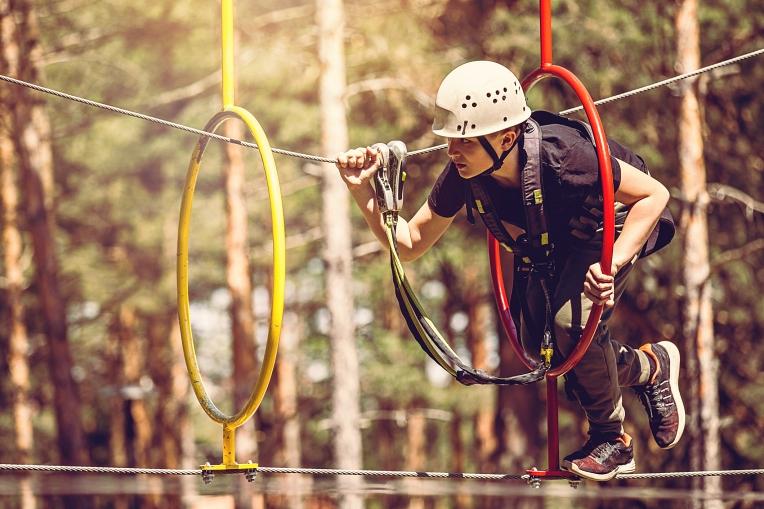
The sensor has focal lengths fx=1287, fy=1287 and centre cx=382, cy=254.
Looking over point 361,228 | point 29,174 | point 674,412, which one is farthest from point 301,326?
point 674,412

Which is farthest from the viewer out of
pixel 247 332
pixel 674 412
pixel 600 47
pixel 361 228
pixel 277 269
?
pixel 361 228

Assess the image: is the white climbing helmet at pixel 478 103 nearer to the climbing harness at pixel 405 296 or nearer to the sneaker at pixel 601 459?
the climbing harness at pixel 405 296

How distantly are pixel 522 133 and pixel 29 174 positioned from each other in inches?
476

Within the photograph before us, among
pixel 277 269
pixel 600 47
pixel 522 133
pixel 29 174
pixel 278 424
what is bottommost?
pixel 278 424

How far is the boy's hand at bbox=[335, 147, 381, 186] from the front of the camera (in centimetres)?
506

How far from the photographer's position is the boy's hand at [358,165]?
506 centimetres

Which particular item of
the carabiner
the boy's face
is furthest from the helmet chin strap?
the carabiner

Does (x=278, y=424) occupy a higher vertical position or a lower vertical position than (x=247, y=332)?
lower

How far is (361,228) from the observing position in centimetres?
2222

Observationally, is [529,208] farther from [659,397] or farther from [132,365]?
[132,365]

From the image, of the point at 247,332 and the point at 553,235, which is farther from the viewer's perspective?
the point at 247,332

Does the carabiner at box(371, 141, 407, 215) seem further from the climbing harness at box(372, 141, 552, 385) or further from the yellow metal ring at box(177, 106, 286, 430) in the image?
the yellow metal ring at box(177, 106, 286, 430)

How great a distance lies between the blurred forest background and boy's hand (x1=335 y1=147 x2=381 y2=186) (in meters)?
8.16

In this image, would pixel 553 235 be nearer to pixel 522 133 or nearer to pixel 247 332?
pixel 522 133
